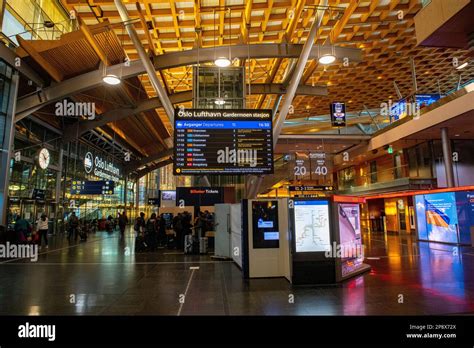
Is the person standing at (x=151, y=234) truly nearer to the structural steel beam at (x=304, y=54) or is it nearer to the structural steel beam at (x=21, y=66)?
the structural steel beam at (x=304, y=54)

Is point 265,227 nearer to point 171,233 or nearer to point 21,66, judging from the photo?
point 171,233

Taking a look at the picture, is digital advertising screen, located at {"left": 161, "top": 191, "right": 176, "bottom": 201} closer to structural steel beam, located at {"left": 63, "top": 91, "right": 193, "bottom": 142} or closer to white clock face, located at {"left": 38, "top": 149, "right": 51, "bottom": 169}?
structural steel beam, located at {"left": 63, "top": 91, "right": 193, "bottom": 142}

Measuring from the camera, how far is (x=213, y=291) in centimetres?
609

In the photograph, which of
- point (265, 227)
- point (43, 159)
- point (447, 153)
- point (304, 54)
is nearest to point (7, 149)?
point (43, 159)

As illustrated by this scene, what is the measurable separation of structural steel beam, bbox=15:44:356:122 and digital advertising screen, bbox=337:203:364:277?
7.00 meters

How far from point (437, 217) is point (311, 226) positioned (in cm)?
1203

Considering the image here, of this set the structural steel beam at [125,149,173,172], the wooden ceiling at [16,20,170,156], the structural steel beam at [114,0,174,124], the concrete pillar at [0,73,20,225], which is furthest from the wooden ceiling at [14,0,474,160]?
the structural steel beam at [125,149,173,172]

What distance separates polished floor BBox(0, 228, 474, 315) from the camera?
193 inches

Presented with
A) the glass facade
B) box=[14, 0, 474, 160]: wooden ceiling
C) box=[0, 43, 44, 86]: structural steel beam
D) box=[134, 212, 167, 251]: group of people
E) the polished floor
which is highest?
box=[14, 0, 474, 160]: wooden ceiling

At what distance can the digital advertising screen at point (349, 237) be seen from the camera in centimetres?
715

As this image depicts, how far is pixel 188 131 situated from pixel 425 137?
17.5 metres

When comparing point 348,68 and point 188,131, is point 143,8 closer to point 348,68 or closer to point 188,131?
point 188,131

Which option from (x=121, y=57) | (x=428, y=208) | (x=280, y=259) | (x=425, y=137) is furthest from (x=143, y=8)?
(x=425, y=137)

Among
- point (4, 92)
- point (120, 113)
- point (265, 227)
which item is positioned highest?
point (120, 113)
